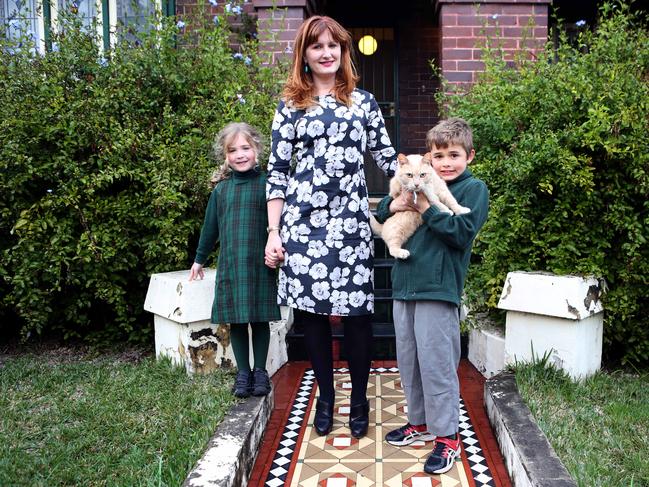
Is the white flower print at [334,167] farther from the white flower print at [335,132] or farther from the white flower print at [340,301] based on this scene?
the white flower print at [340,301]

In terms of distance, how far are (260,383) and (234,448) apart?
28.0 inches

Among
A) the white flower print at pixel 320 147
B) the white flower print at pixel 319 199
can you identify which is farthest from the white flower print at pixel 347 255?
the white flower print at pixel 320 147

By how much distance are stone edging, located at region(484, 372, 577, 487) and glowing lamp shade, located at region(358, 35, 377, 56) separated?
5904 millimetres

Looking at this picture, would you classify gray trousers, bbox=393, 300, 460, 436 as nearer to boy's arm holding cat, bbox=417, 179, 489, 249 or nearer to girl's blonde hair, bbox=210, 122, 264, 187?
boy's arm holding cat, bbox=417, 179, 489, 249

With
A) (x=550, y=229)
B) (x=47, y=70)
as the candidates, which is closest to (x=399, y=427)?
(x=550, y=229)

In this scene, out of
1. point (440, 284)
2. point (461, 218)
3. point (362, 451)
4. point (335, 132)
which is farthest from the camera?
point (362, 451)

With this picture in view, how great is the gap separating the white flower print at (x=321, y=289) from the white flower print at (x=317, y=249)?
A: 0.42 ft

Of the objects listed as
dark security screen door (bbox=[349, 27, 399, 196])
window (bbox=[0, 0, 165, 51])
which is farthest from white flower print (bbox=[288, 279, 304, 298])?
dark security screen door (bbox=[349, 27, 399, 196])

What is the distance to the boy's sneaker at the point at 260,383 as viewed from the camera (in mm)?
3258


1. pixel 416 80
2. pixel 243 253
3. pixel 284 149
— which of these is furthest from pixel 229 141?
pixel 416 80

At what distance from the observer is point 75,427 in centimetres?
301

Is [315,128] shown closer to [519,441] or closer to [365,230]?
[365,230]

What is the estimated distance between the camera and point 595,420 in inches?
118

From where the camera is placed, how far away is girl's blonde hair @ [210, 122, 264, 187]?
3264 mm
